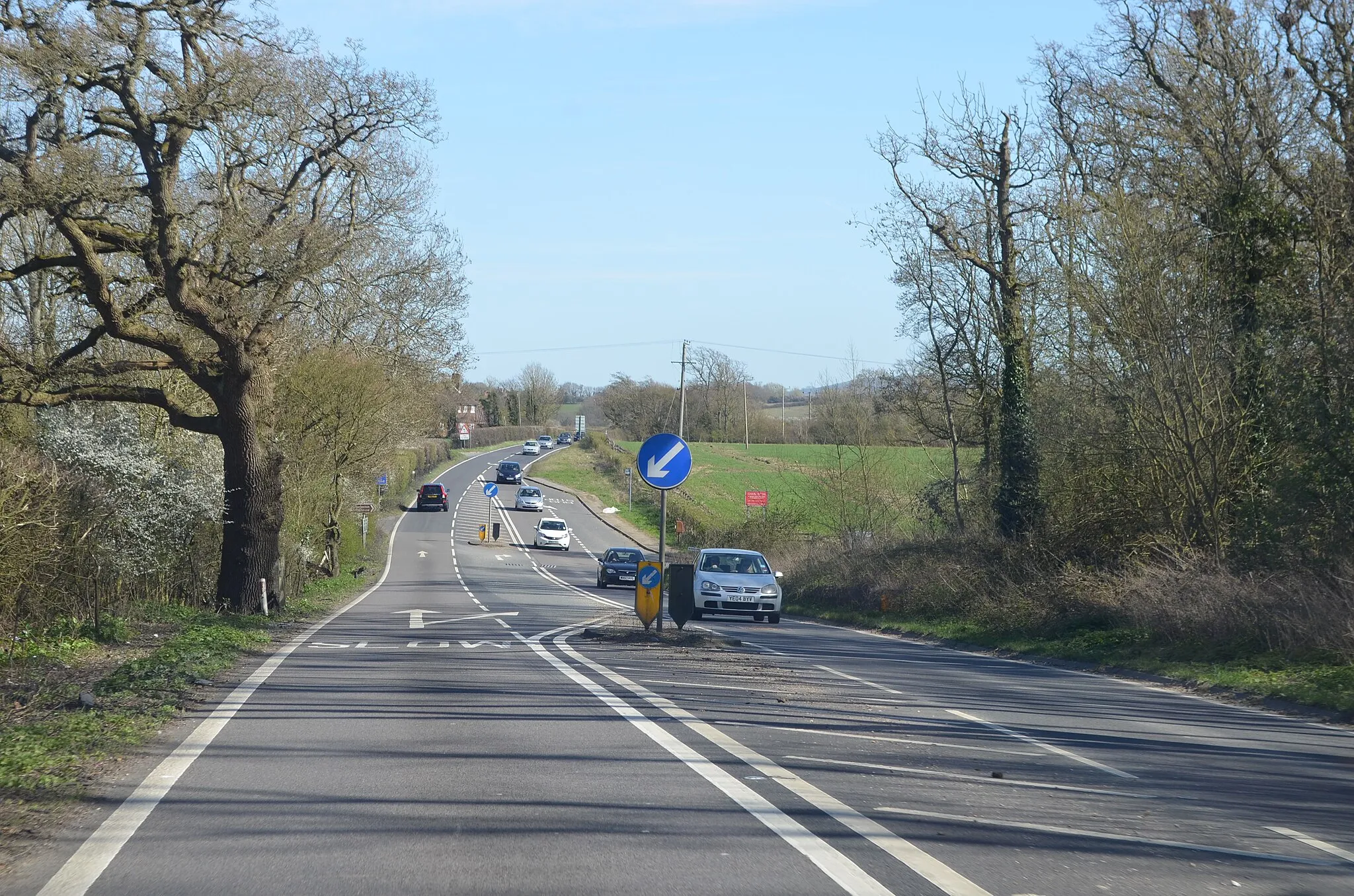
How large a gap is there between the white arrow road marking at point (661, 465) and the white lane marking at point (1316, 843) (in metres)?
10.2

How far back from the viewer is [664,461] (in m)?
16.2

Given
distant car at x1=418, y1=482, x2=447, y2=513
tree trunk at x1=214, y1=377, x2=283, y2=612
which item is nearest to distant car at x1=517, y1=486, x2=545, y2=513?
distant car at x1=418, y1=482, x2=447, y2=513

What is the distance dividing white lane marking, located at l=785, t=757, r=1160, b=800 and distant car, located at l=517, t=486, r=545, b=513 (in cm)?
7079

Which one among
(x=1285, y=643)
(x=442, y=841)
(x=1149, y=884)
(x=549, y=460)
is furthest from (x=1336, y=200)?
(x=549, y=460)

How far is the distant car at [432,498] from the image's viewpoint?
3127 inches

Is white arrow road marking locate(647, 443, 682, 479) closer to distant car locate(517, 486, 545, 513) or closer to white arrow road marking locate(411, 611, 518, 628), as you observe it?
white arrow road marking locate(411, 611, 518, 628)

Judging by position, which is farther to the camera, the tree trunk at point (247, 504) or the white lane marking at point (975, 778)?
the tree trunk at point (247, 504)

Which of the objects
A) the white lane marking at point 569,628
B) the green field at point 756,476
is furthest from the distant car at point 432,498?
the white lane marking at point 569,628

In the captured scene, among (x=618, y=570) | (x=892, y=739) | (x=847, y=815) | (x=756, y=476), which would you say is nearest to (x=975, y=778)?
(x=892, y=739)

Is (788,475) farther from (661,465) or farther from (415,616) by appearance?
(661,465)

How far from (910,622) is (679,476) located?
36.9ft

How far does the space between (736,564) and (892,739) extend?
17256 millimetres

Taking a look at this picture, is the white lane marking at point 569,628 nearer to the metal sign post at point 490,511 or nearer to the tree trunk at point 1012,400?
the tree trunk at point 1012,400

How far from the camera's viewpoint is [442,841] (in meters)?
6.03
